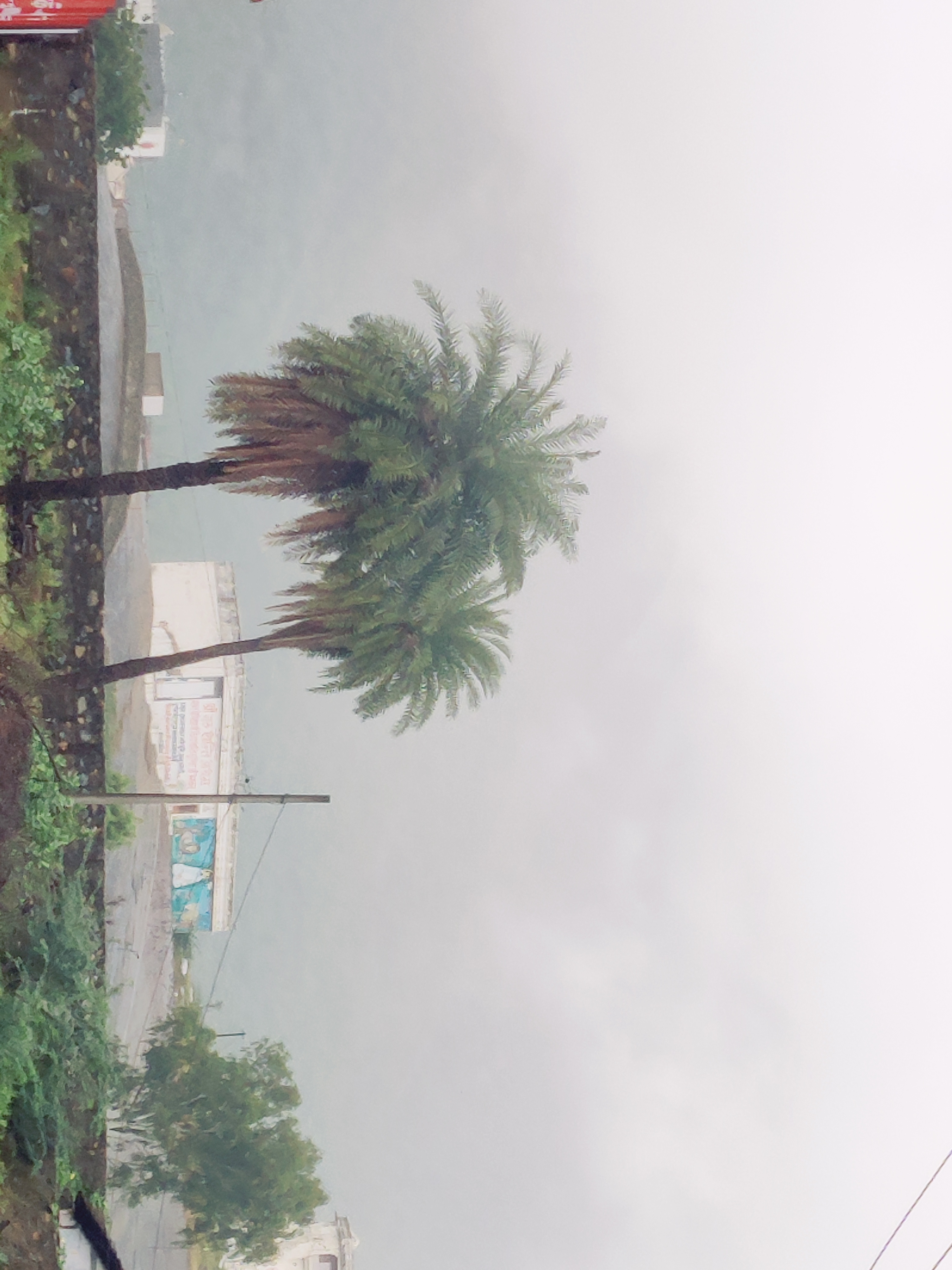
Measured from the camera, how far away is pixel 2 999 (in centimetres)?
1234

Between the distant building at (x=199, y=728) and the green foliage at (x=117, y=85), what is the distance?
553 inches

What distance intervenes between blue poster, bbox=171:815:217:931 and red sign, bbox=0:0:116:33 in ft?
95.6

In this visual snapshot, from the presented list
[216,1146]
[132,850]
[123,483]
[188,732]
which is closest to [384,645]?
[123,483]

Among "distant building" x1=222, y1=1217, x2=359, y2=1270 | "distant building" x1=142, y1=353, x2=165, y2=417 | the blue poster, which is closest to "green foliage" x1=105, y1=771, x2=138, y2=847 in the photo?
"distant building" x1=142, y1=353, x2=165, y2=417

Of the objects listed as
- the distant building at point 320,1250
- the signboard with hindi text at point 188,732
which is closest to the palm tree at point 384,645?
the signboard with hindi text at point 188,732

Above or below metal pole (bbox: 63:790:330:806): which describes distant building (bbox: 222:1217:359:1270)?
below

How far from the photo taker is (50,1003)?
44.4 ft

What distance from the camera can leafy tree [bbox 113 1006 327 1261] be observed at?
19594 mm

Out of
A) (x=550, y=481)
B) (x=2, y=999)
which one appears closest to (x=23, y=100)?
(x=550, y=481)

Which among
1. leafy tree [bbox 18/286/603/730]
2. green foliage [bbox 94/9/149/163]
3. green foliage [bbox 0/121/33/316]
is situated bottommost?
leafy tree [bbox 18/286/603/730]

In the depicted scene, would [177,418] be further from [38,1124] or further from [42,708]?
[38,1124]

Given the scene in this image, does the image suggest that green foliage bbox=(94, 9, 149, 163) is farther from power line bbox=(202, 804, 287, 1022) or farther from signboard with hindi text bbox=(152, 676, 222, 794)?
power line bbox=(202, 804, 287, 1022)

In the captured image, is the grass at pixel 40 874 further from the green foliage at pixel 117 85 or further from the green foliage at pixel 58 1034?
the green foliage at pixel 117 85

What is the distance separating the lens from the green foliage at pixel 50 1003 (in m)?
12.7
